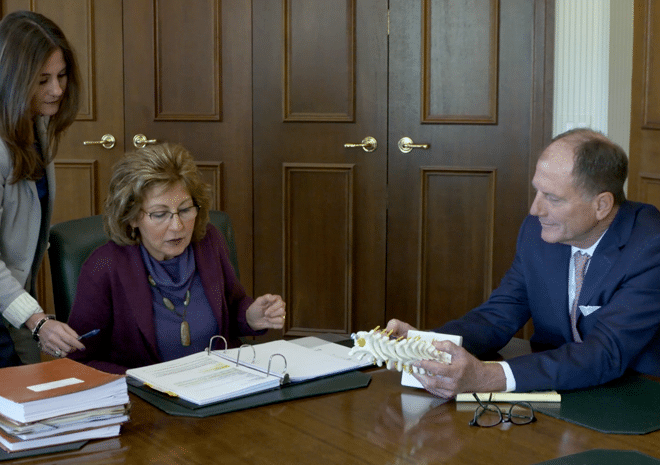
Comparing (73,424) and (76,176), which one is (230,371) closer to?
(73,424)

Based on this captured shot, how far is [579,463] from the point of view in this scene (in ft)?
4.29

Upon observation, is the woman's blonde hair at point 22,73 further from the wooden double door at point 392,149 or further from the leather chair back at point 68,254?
the wooden double door at point 392,149

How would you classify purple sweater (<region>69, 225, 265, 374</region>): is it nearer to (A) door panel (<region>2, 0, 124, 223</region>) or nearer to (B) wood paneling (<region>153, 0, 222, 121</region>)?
(B) wood paneling (<region>153, 0, 222, 121</region>)

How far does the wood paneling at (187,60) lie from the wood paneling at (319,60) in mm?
368

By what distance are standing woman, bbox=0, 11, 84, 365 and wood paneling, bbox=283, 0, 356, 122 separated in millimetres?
1811

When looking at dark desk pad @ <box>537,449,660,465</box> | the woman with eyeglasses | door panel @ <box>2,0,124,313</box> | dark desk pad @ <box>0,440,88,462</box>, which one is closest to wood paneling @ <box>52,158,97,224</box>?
door panel @ <box>2,0,124,313</box>

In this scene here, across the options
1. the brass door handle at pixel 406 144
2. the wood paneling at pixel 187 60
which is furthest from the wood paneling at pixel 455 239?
the wood paneling at pixel 187 60

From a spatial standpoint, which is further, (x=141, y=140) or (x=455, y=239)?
(x=141, y=140)

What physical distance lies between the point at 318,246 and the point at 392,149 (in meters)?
0.60

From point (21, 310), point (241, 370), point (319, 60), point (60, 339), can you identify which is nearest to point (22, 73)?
point (21, 310)

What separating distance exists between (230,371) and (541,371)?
2.07 feet

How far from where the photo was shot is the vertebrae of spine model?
1.51 meters

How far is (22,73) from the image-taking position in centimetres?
221

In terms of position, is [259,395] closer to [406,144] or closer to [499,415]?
[499,415]
